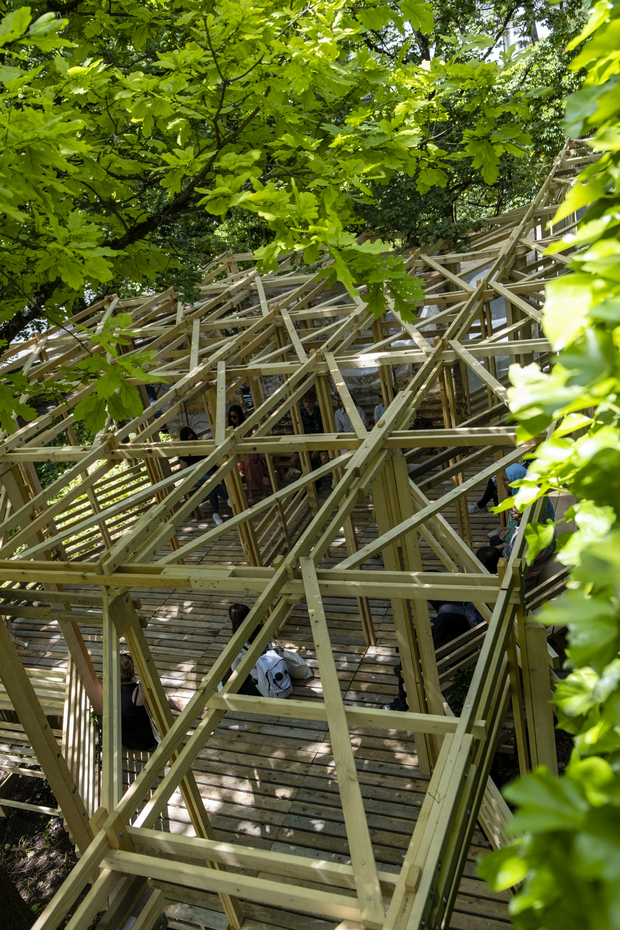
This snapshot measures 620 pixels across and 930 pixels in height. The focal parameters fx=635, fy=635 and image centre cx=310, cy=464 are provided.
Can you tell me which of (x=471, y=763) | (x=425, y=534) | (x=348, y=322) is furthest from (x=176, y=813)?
(x=348, y=322)

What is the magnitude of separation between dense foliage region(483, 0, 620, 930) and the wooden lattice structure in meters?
1.26

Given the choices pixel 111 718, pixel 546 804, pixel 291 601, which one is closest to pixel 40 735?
pixel 111 718

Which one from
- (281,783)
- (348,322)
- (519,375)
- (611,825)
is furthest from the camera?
(348,322)

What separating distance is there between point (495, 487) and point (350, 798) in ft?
22.0

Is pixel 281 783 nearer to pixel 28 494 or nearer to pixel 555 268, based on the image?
pixel 28 494

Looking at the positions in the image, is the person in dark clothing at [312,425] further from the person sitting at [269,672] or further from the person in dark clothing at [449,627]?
the person in dark clothing at [449,627]

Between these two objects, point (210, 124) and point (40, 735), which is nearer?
point (210, 124)

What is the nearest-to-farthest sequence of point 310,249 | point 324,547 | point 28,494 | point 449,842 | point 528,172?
point 449,842 → point 310,249 → point 324,547 → point 28,494 → point 528,172

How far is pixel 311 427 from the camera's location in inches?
424

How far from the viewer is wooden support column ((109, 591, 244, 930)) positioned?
3.96 metres

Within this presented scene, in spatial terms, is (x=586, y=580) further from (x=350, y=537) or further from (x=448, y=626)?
(x=350, y=537)

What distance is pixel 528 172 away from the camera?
13.4 metres

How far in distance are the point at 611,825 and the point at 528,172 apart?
14806 mm

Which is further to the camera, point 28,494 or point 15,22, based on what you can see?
point 28,494
